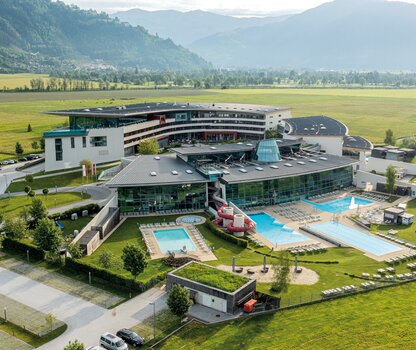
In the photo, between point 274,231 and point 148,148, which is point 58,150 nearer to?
point 148,148

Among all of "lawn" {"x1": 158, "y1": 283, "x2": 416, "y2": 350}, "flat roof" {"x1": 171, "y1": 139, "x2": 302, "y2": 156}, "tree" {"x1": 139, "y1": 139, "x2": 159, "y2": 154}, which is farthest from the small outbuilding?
"tree" {"x1": 139, "y1": 139, "x2": 159, "y2": 154}

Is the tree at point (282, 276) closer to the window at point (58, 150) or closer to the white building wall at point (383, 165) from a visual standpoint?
the white building wall at point (383, 165)

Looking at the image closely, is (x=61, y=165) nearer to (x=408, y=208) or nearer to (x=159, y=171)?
(x=159, y=171)

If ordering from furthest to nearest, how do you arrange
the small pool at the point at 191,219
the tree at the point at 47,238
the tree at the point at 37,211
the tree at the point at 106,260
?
the small pool at the point at 191,219
the tree at the point at 37,211
the tree at the point at 47,238
the tree at the point at 106,260

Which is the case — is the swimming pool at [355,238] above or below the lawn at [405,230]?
below

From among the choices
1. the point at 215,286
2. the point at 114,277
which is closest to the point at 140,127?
the point at 114,277

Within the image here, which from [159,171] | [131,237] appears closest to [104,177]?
[159,171]

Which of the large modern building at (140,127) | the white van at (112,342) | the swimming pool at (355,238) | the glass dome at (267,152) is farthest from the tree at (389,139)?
the white van at (112,342)
